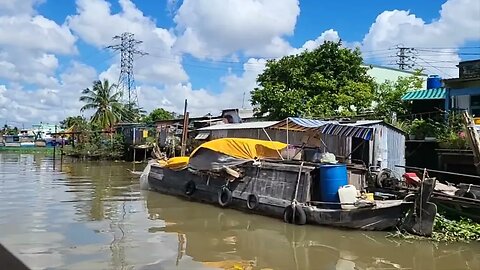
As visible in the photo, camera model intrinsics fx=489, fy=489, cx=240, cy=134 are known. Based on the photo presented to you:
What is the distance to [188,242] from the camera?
37.2ft

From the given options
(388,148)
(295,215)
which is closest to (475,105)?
(388,148)

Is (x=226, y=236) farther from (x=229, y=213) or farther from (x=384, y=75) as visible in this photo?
(x=384, y=75)

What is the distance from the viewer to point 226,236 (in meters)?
12.2

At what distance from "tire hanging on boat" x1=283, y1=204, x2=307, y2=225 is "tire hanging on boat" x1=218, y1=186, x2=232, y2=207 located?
295 centimetres

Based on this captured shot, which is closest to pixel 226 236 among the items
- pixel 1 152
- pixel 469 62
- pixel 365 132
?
pixel 365 132

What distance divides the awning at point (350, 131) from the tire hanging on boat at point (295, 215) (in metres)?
3.29

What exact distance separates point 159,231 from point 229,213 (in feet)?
11.0

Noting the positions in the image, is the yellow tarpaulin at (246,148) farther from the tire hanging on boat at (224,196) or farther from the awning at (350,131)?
the awning at (350,131)

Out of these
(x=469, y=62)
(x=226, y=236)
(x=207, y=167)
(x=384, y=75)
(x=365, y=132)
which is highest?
(x=384, y=75)

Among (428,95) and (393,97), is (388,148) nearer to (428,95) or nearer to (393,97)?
(428,95)

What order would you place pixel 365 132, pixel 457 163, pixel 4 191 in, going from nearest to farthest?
pixel 365 132 < pixel 457 163 < pixel 4 191

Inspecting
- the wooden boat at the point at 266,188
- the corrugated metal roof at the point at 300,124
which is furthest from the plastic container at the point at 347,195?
the corrugated metal roof at the point at 300,124

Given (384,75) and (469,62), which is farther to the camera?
(384,75)

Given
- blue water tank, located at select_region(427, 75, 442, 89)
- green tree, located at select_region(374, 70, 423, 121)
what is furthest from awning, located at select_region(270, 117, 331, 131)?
blue water tank, located at select_region(427, 75, 442, 89)
